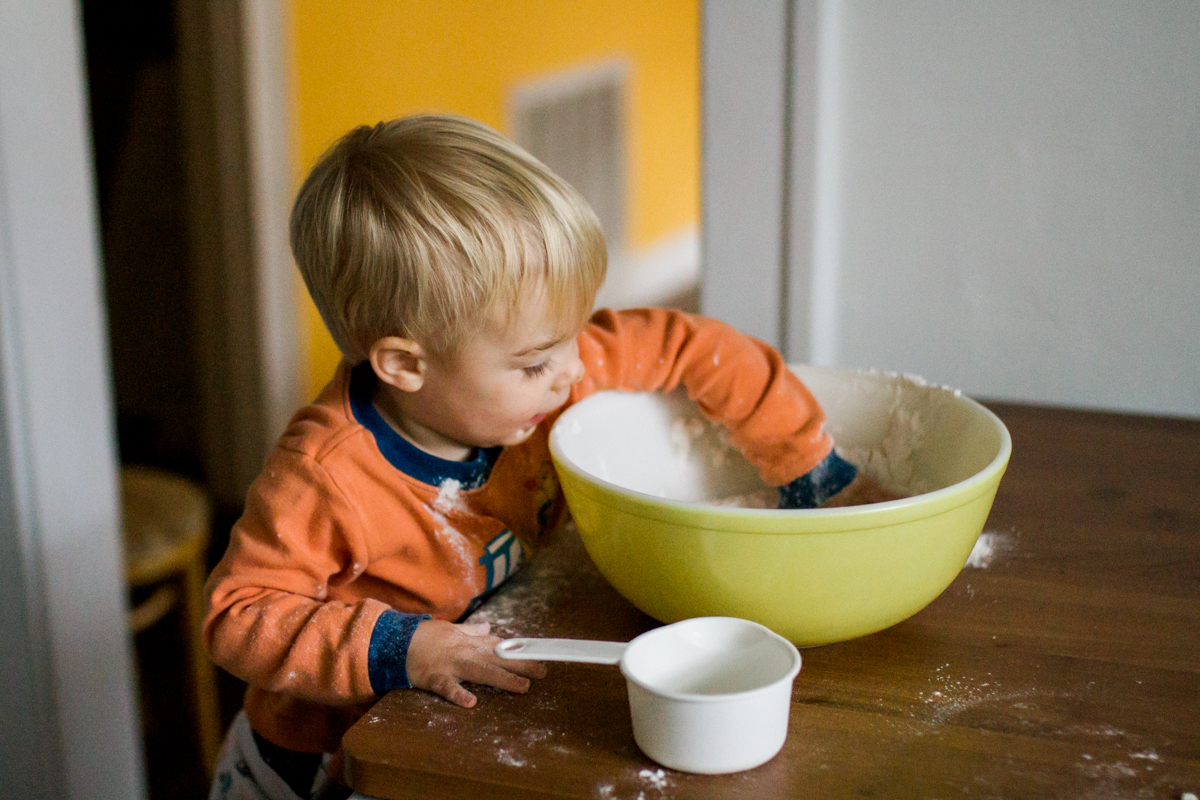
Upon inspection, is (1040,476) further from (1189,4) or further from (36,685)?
(36,685)

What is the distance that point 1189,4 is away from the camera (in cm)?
104

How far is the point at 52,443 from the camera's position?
125 cm

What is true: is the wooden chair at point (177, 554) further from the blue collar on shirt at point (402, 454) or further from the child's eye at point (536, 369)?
the child's eye at point (536, 369)

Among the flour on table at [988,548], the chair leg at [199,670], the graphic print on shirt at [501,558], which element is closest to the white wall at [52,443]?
the chair leg at [199,670]

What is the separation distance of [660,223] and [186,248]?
279cm

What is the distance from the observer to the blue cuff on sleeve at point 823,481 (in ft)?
2.89

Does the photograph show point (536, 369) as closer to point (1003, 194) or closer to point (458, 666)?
point (458, 666)

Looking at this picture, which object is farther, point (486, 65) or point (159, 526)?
point (486, 65)

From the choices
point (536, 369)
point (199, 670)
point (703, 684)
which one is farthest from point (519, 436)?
point (199, 670)

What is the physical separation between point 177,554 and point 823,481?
1295 millimetres

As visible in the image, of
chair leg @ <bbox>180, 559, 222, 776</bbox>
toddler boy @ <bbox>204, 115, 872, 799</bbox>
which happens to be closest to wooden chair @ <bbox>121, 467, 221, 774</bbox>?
chair leg @ <bbox>180, 559, 222, 776</bbox>

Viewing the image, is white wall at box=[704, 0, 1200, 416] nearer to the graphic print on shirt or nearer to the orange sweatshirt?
the orange sweatshirt

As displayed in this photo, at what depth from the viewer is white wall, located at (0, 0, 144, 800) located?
119 centimetres

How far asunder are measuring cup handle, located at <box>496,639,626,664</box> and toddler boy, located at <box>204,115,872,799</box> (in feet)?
0.12
